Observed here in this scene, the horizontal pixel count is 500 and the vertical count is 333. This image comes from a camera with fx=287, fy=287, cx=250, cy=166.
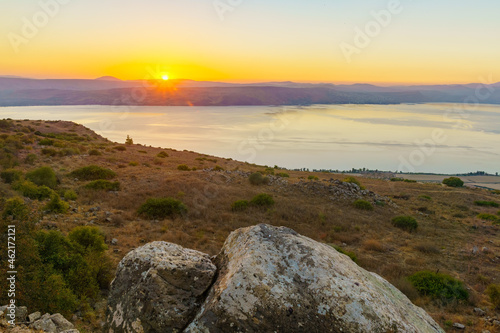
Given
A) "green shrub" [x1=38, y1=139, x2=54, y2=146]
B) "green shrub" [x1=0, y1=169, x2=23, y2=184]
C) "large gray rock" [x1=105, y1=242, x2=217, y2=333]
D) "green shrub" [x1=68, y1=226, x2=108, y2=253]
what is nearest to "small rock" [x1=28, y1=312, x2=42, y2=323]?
"large gray rock" [x1=105, y1=242, x2=217, y2=333]

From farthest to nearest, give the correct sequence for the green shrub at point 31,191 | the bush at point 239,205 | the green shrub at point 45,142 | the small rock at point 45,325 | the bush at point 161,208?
the green shrub at point 45,142
the bush at point 239,205
the bush at point 161,208
the green shrub at point 31,191
the small rock at point 45,325

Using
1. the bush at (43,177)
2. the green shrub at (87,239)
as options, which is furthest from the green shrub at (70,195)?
the green shrub at (87,239)

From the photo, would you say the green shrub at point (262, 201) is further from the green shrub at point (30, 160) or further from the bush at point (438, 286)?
the green shrub at point (30, 160)

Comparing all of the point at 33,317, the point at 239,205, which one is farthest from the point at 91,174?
the point at 33,317

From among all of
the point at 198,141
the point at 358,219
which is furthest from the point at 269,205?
the point at 198,141

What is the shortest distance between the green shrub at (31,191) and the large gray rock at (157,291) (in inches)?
450

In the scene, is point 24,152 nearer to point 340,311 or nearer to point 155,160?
point 155,160

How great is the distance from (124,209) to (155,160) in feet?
50.0

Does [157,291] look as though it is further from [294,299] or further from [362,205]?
[362,205]

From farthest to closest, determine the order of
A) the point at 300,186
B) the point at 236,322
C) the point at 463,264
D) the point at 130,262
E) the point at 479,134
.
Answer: the point at 479,134, the point at 300,186, the point at 463,264, the point at 130,262, the point at 236,322

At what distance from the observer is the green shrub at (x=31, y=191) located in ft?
41.5

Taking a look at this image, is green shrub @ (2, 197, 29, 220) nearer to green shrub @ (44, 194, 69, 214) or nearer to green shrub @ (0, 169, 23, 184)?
green shrub @ (44, 194, 69, 214)

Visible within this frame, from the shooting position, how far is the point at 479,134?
446 feet

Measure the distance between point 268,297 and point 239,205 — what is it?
12.4m
